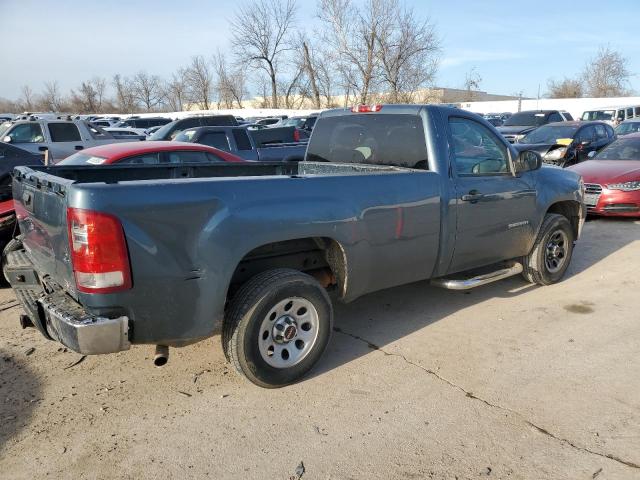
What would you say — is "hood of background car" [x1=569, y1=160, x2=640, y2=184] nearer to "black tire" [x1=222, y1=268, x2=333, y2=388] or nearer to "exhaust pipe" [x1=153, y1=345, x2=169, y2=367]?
"black tire" [x1=222, y1=268, x2=333, y2=388]

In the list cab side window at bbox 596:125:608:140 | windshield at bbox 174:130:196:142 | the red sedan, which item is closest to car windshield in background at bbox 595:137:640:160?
cab side window at bbox 596:125:608:140

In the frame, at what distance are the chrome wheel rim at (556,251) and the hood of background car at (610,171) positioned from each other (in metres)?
4.01

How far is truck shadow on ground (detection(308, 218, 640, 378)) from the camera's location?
4.25 meters

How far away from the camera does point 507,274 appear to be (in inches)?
199

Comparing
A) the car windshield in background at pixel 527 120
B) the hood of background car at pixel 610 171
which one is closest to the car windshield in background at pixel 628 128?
the car windshield in background at pixel 527 120

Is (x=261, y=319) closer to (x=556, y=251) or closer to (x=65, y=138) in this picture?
(x=556, y=251)

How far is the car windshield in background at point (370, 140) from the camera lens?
4527 millimetres

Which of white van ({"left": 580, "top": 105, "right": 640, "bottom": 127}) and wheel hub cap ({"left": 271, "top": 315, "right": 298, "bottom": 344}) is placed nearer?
wheel hub cap ({"left": 271, "top": 315, "right": 298, "bottom": 344})

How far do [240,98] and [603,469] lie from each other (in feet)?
207

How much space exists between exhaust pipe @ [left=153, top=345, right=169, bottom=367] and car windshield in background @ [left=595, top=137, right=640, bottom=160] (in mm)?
9995

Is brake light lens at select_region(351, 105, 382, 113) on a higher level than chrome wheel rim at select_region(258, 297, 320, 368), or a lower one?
higher

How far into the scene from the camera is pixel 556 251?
→ 579 centimetres

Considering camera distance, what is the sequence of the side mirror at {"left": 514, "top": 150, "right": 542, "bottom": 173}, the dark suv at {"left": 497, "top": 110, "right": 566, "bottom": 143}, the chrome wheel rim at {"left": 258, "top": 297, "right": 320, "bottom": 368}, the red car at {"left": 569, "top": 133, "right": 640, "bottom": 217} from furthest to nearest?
the dark suv at {"left": 497, "top": 110, "right": 566, "bottom": 143}, the red car at {"left": 569, "top": 133, "right": 640, "bottom": 217}, the side mirror at {"left": 514, "top": 150, "right": 542, "bottom": 173}, the chrome wheel rim at {"left": 258, "top": 297, "right": 320, "bottom": 368}

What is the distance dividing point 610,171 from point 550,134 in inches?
202
